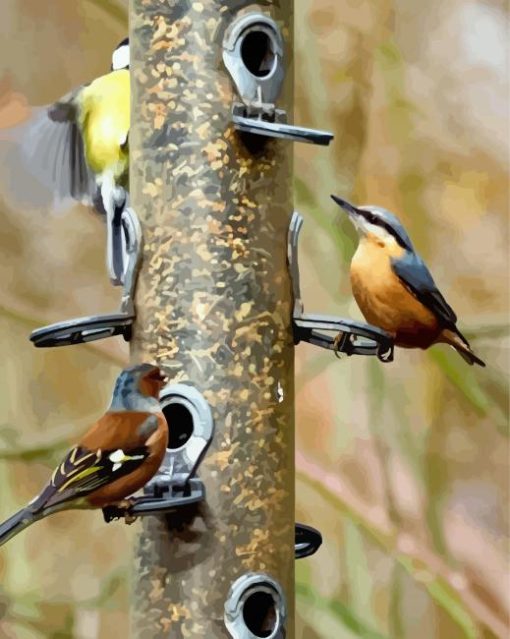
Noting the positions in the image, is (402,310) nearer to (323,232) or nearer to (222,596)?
(222,596)

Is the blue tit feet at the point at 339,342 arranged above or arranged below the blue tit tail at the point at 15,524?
above

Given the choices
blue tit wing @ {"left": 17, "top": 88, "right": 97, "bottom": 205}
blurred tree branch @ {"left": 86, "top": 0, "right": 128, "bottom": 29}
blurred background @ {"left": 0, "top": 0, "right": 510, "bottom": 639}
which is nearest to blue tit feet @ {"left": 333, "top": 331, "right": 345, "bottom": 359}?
blue tit wing @ {"left": 17, "top": 88, "right": 97, "bottom": 205}

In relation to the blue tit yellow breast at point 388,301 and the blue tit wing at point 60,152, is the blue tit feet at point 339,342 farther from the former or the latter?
the blue tit wing at point 60,152

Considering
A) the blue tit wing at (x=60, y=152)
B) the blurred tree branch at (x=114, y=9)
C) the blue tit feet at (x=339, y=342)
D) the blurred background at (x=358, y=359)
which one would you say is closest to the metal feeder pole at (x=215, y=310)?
the blue tit feet at (x=339, y=342)

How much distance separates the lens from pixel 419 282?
266cm

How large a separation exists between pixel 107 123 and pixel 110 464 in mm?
944

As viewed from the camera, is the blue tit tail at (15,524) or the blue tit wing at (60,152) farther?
the blue tit wing at (60,152)

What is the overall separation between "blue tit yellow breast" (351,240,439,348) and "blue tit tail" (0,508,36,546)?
772 mm

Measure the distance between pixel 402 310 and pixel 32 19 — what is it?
9.04 ft

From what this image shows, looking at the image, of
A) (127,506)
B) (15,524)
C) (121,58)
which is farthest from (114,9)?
(15,524)

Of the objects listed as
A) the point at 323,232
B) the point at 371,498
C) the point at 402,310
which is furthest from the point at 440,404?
the point at 402,310

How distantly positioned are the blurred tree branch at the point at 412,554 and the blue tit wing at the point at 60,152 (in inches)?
72.5

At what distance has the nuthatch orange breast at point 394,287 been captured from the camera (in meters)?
2.65

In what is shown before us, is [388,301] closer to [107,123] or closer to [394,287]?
[394,287]
